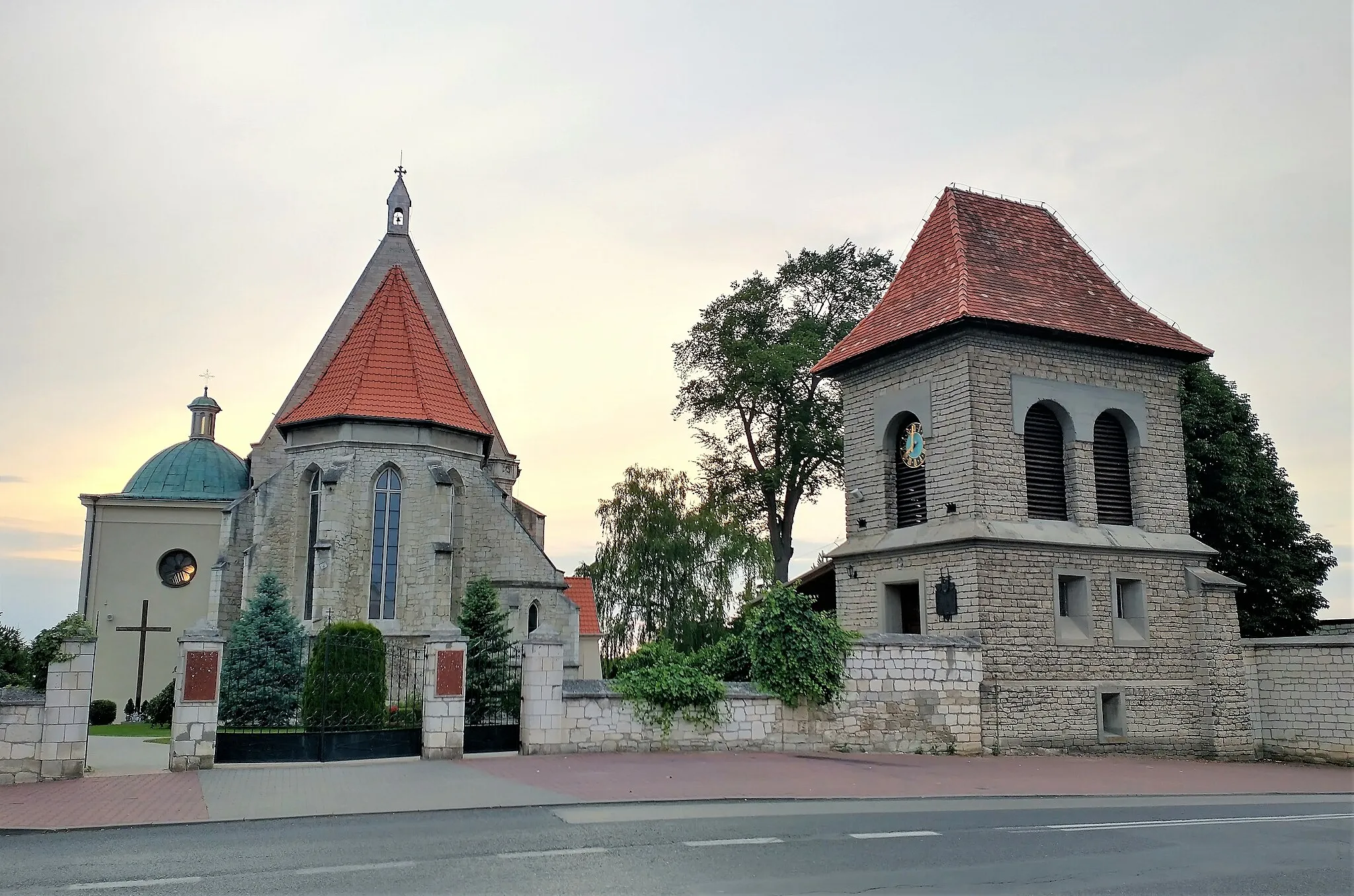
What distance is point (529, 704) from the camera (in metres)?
15.4

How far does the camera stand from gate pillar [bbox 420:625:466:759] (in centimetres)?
1500

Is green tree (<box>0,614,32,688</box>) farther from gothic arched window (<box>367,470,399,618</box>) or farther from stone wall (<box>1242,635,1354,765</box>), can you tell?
stone wall (<box>1242,635,1354,765</box>)

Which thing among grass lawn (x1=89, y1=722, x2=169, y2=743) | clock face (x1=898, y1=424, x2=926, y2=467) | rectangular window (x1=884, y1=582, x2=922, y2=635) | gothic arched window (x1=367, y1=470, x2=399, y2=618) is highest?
clock face (x1=898, y1=424, x2=926, y2=467)

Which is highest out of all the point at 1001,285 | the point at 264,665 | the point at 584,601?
the point at 1001,285

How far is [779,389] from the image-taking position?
3500 cm

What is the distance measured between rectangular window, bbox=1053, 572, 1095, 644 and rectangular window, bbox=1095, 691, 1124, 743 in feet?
3.56

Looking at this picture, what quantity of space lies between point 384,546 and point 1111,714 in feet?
58.5

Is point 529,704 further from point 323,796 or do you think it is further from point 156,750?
point 156,750

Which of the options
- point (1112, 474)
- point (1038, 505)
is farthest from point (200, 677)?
point (1112, 474)

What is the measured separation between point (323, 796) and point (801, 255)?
29.9 meters

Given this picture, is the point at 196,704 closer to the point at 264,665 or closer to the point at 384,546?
the point at 264,665

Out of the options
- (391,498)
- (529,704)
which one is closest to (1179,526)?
(529,704)

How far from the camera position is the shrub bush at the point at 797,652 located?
1678cm

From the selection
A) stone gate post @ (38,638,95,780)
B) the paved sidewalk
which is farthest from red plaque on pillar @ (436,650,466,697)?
stone gate post @ (38,638,95,780)
